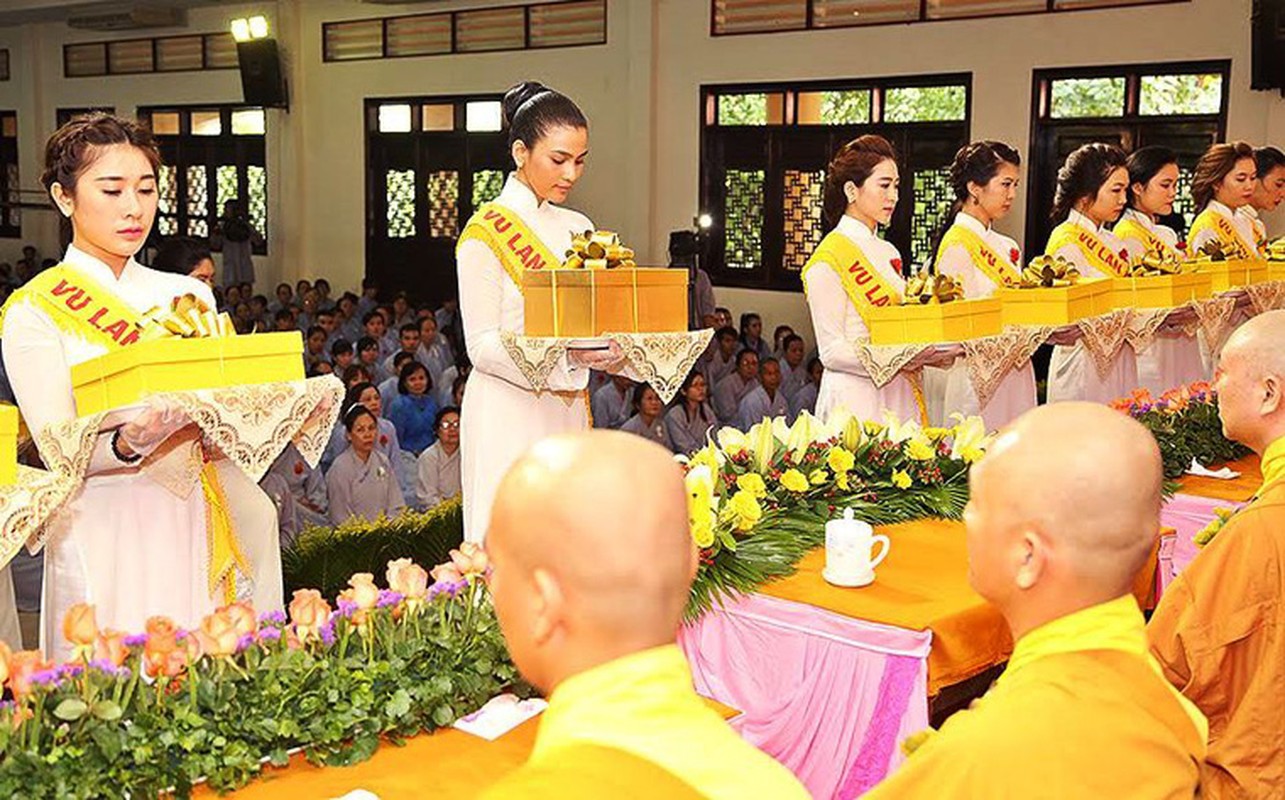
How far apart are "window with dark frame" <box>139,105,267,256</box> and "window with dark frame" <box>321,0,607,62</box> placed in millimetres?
1286

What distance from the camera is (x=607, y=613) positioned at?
1134 mm

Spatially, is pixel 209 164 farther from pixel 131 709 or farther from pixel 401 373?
pixel 131 709

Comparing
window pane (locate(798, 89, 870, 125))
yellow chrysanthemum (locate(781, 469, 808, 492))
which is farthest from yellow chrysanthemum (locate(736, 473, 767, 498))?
window pane (locate(798, 89, 870, 125))

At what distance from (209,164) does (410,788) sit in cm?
1289

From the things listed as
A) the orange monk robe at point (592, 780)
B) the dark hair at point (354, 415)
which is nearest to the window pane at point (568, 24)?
the dark hair at point (354, 415)

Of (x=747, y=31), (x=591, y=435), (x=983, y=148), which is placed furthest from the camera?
(x=747, y=31)

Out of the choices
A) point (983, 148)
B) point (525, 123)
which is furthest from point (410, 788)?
point (983, 148)

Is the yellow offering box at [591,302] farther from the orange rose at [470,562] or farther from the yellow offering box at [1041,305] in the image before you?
the yellow offering box at [1041,305]

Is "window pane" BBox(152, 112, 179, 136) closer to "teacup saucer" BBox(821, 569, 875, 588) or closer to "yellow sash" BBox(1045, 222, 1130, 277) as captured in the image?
"yellow sash" BBox(1045, 222, 1130, 277)

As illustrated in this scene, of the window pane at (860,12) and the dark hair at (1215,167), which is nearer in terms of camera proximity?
the dark hair at (1215,167)

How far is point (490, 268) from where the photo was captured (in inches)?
133

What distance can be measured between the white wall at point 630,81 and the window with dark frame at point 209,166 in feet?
0.57

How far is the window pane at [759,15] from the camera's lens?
9.85 meters

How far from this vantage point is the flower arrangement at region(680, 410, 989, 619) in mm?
2693
